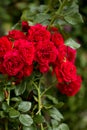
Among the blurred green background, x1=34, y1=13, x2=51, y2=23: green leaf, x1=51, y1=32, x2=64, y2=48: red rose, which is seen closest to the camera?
x1=51, y1=32, x2=64, y2=48: red rose

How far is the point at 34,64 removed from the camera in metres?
1.96

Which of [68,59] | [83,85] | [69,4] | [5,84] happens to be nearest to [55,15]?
[69,4]

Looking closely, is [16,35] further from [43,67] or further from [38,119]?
[38,119]

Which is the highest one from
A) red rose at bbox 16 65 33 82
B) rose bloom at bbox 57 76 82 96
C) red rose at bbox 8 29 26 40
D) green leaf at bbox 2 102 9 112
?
red rose at bbox 8 29 26 40

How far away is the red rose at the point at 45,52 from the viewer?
1.91m

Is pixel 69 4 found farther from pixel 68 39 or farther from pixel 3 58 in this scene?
pixel 3 58

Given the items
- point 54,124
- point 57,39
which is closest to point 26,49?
point 57,39

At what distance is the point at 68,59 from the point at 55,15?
0.68 ft

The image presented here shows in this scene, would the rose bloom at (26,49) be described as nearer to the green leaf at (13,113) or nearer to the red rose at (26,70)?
the red rose at (26,70)

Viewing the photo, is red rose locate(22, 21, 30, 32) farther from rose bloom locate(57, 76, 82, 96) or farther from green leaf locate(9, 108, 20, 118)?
green leaf locate(9, 108, 20, 118)

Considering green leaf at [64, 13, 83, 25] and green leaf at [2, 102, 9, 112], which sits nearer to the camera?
green leaf at [2, 102, 9, 112]

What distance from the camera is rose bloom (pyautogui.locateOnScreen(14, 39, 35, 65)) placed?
1.87m

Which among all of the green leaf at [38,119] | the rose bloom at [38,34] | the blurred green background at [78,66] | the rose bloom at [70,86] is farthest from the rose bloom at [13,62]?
the blurred green background at [78,66]

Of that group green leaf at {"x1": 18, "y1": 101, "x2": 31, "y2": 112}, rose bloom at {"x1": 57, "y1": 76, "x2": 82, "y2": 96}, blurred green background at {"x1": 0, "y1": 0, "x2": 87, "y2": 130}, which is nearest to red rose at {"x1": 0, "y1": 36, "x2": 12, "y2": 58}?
green leaf at {"x1": 18, "y1": 101, "x2": 31, "y2": 112}
